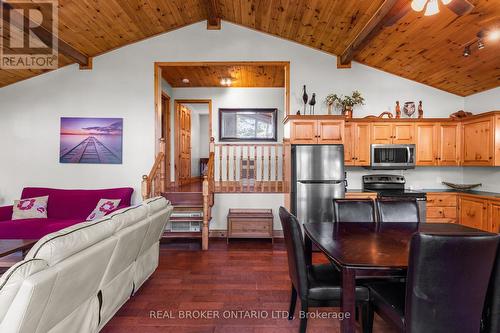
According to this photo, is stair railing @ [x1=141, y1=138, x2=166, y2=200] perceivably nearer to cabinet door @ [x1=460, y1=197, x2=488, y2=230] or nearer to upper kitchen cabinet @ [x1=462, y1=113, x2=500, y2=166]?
cabinet door @ [x1=460, y1=197, x2=488, y2=230]

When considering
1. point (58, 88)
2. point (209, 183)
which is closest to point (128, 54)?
point (58, 88)

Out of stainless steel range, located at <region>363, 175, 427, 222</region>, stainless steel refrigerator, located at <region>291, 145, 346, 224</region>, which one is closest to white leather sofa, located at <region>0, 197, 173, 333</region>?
A: stainless steel refrigerator, located at <region>291, 145, 346, 224</region>

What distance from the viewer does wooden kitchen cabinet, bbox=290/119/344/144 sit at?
177 inches

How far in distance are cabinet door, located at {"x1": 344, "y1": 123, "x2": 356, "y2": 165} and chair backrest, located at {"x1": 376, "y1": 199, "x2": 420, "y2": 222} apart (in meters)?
1.92

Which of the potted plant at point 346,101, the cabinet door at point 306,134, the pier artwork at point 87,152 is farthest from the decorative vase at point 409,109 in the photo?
the pier artwork at point 87,152

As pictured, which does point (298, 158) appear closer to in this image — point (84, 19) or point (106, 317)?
point (106, 317)

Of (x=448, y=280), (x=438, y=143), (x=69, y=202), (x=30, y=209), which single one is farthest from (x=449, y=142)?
(x=30, y=209)

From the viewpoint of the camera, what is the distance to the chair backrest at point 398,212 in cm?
286

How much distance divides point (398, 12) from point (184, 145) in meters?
5.50

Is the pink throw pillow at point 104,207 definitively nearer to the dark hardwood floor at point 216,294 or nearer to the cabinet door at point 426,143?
the dark hardwood floor at point 216,294

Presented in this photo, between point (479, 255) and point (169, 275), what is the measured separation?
307 cm

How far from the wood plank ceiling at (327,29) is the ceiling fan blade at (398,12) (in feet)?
1.17

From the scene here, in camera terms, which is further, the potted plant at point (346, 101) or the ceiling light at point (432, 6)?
the potted plant at point (346, 101)

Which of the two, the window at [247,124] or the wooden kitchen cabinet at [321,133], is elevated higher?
the window at [247,124]
